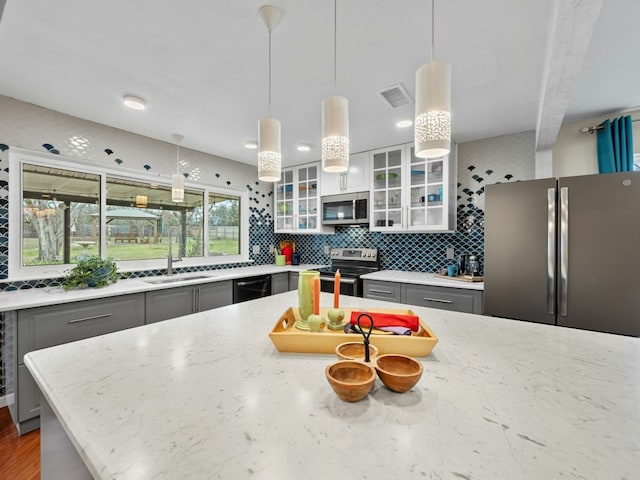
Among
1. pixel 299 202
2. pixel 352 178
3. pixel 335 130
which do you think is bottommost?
pixel 335 130

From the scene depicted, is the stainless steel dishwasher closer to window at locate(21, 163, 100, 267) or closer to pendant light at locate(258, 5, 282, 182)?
window at locate(21, 163, 100, 267)

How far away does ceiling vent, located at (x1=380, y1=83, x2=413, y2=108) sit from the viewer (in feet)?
6.68

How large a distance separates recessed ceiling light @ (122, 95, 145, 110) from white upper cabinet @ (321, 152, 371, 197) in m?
2.17

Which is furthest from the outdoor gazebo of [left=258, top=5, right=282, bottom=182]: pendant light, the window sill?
[left=258, top=5, right=282, bottom=182]: pendant light

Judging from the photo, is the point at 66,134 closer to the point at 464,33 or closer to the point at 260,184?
the point at 260,184

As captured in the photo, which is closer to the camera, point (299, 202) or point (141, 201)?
point (141, 201)

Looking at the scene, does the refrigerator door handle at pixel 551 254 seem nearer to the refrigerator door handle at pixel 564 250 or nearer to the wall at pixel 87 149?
the refrigerator door handle at pixel 564 250

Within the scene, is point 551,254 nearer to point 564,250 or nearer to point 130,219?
point 564,250

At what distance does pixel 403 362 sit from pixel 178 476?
61 cm

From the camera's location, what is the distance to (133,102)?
2.23 metres

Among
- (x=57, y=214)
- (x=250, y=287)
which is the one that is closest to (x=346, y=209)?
(x=250, y=287)

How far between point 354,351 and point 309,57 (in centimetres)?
169

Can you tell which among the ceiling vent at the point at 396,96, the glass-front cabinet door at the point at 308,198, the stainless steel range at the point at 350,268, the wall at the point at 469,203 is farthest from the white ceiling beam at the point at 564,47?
the glass-front cabinet door at the point at 308,198

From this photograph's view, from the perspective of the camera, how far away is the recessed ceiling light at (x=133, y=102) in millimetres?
2186
